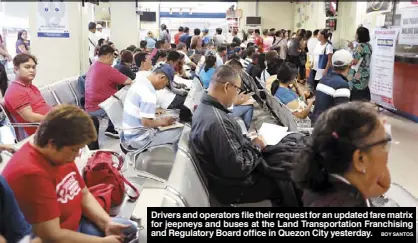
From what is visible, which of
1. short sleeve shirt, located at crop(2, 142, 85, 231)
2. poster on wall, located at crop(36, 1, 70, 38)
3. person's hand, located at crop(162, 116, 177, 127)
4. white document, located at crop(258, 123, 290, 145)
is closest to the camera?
short sleeve shirt, located at crop(2, 142, 85, 231)

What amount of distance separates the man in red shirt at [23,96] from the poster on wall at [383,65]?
6157mm

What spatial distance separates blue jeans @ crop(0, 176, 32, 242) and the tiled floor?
3.16 m

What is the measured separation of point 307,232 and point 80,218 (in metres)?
1.10

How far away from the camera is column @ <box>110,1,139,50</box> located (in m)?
15.6

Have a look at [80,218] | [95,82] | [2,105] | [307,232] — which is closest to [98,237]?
[80,218]

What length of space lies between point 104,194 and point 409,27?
671 cm

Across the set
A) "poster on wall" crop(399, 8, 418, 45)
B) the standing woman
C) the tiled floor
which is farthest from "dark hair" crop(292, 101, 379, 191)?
the standing woman

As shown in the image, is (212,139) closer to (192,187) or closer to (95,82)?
(192,187)

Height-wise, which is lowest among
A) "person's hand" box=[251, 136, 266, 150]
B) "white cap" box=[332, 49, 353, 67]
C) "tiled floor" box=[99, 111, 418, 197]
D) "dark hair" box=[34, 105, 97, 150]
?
"tiled floor" box=[99, 111, 418, 197]

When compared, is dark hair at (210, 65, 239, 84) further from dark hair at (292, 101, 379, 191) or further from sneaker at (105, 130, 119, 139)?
sneaker at (105, 130, 119, 139)

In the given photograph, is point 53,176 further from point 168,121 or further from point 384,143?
point 168,121

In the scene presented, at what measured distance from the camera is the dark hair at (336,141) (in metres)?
1.51

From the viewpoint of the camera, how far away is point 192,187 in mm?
2402

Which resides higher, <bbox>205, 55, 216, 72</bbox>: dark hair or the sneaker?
<bbox>205, 55, 216, 72</bbox>: dark hair
